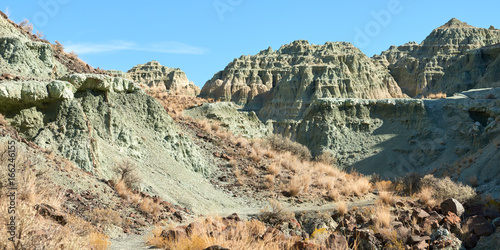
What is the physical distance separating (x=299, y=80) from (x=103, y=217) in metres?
81.1

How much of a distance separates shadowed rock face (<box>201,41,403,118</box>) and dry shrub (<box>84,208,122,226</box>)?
7106cm

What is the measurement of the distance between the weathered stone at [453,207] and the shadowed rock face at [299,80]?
6452cm

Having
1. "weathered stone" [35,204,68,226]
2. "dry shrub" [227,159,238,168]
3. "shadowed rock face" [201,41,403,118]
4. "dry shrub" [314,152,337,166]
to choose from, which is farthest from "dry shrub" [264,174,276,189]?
"shadowed rock face" [201,41,403,118]

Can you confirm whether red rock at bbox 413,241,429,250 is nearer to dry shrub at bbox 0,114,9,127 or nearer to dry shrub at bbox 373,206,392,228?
Result: dry shrub at bbox 373,206,392,228

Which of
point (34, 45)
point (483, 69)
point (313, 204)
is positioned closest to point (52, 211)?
point (34, 45)

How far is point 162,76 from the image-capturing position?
111 metres

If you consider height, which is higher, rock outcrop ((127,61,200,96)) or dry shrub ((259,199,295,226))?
rock outcrop ((127,61,200,96))

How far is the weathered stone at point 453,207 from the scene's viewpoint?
493 inches

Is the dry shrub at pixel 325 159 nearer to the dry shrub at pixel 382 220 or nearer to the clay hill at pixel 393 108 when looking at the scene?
the clay hill at pixel 393 108

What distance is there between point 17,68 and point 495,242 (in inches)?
609

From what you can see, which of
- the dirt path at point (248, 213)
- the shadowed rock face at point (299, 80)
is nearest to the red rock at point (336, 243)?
the dirt path at point (248, 213)

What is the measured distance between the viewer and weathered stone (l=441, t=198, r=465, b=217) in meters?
12.5

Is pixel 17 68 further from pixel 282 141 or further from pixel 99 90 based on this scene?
pixel 282 141

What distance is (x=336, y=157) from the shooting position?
43.4 m
